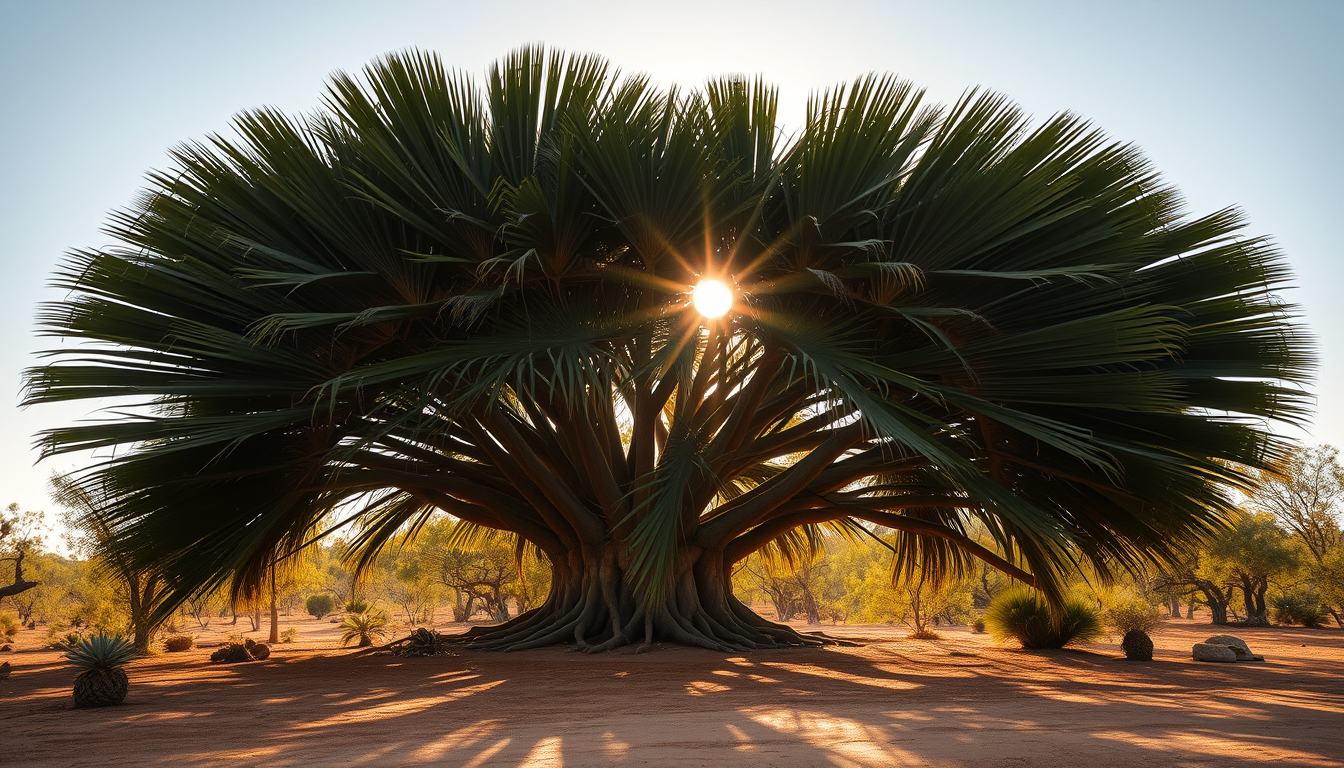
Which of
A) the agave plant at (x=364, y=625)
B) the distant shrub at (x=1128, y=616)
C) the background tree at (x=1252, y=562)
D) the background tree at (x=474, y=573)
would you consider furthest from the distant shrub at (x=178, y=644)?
the background tree at (x=1252, y=562)

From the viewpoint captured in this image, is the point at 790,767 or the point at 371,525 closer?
the point at 790,767

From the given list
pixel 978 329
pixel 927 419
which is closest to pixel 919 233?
pixel 978 329

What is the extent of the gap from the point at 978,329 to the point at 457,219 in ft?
16.9

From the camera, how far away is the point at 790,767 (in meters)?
3.66

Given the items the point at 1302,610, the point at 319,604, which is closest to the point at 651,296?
the point at 1302,610

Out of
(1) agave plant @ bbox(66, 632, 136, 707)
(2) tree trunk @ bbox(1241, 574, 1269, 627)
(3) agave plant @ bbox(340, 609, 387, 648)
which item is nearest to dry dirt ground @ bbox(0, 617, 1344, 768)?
(1) agave plant @ bbox(66, 632, 136, 707)

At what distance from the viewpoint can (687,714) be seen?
538cm

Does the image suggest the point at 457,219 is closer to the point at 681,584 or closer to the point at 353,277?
the point at 353,277

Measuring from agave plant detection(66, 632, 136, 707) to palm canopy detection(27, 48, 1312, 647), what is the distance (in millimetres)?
1482

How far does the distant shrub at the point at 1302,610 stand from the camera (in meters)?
24.0

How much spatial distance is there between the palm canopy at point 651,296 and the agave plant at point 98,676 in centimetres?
148

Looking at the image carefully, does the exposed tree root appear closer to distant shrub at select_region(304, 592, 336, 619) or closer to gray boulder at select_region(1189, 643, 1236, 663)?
gray boulder at select_region(1189, 643, 1236, 663)

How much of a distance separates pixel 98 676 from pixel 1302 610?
29.2 m

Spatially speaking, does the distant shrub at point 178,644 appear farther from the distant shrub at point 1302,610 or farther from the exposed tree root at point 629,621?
the distant shrub at point 1302,610
